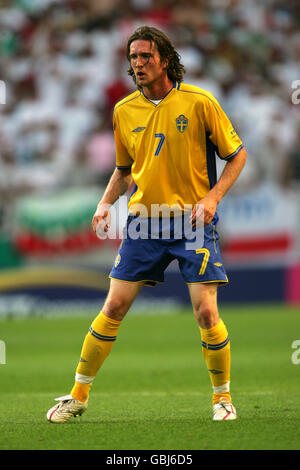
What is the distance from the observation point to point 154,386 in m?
7.45

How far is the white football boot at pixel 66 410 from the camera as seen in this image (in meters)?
5.31

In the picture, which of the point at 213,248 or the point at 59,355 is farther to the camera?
the point at 59,355

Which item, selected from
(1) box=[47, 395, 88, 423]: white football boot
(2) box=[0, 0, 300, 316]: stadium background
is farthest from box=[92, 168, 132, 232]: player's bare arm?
(2) box=[0, 0, 300, 316]: stadium background

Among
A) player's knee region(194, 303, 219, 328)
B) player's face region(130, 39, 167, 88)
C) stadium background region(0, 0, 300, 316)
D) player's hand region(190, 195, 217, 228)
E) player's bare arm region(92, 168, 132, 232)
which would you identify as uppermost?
stadium background region(0, 0, 300, 316)

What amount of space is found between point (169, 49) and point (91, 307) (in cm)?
950

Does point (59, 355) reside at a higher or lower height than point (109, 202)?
lower

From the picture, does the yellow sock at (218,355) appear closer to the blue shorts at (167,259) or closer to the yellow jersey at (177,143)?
the blue shorts at (167,259)

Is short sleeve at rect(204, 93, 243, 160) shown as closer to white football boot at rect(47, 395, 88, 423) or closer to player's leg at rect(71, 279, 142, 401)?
player's leg at rect(71, 279, 142, 401)

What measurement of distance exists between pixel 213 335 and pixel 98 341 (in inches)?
29.3

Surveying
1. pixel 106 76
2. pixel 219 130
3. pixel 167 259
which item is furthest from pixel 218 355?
pixel 106 76

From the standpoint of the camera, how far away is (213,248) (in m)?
5.39

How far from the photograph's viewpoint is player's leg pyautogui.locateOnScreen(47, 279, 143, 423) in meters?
5.37

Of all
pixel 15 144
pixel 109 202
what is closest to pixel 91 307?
pixel 15 144
